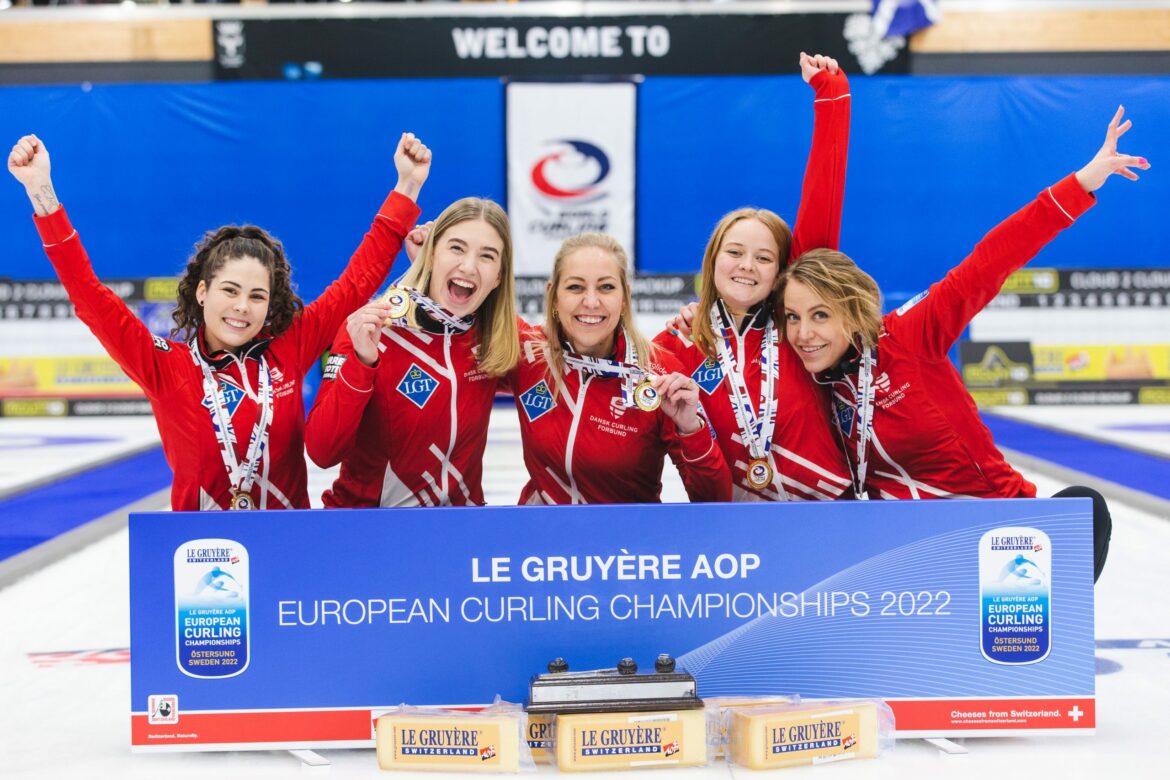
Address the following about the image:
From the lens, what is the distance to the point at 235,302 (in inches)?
104

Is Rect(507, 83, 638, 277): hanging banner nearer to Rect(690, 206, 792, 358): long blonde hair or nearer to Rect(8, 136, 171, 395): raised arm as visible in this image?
Rect(690, 206, 792, 358): long blonde hair

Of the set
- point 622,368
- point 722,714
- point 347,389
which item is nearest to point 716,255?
point 622,368

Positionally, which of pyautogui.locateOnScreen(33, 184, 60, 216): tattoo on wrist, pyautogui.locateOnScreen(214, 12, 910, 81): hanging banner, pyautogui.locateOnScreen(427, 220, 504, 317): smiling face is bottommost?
pyautogui.locateOnScreen(427, 220, 504, 317): smiling face

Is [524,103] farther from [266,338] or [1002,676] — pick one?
[1002,676]

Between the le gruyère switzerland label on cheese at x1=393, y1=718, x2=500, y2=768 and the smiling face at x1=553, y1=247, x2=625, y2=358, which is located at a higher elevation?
the smiling face at x1=553, y1=247, x2=625, y2=358

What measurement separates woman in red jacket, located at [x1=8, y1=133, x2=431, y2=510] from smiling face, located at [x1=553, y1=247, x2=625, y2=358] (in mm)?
704

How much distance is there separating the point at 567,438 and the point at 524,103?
9455 millimetres

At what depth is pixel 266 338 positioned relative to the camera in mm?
2773

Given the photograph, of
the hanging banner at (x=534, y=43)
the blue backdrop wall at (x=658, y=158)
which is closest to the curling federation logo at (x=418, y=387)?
Answer: the blue backdrop wall at (x=658, y=158)

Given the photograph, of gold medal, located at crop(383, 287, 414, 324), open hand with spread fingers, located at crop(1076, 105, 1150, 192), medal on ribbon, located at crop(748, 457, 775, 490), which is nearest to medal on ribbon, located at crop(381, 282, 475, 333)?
gold medal, located at crop(383, 287, 414, 324)

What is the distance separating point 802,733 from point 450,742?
70 cm

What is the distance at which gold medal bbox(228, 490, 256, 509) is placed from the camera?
2.62 m

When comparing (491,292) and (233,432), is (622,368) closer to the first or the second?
(491,292)

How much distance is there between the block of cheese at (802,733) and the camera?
219cm
